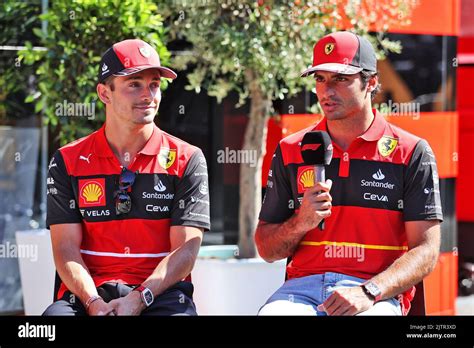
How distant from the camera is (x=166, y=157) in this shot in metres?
3.83

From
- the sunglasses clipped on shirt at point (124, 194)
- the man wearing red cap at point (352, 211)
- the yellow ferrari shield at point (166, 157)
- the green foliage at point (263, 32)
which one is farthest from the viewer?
the green foliage at point (263, 32)

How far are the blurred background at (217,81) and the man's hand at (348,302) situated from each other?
179cm

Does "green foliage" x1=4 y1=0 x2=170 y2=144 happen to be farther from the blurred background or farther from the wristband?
the wristband

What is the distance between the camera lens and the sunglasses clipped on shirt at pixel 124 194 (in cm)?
371

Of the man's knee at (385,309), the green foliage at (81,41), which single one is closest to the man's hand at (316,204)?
the man's knee at (385,309)

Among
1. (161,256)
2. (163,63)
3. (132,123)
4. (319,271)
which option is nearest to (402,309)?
(319,271)

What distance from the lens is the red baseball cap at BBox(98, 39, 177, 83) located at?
12.4 feet

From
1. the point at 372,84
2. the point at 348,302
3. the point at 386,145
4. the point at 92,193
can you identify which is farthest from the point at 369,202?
the point at 92,193

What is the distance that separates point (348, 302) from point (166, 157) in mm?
1014

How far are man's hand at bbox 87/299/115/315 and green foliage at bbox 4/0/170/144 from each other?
1.83m

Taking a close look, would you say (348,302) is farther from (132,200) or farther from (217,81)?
(217,81)

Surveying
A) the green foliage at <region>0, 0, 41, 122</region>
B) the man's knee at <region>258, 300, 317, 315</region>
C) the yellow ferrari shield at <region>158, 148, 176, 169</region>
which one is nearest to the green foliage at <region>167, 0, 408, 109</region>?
the green foliage at <region>0, 0, 41, 122</region>

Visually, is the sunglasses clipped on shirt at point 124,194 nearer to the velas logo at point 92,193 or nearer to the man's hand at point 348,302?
the velas logo at point 92,193
